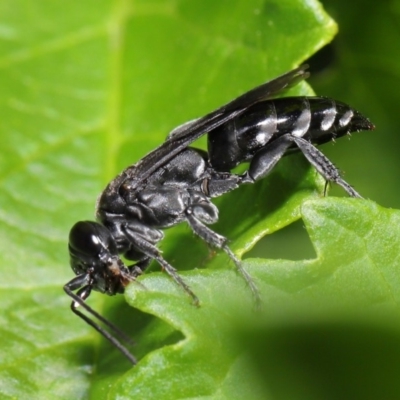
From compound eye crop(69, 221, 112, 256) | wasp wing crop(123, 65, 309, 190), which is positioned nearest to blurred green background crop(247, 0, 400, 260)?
wasp wing crop(123, 65, 309, 190)

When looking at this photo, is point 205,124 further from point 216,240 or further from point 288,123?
point 216,240

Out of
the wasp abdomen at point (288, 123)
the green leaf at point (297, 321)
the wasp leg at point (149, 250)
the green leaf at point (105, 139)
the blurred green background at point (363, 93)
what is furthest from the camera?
the blurred green background at point (363, 93)

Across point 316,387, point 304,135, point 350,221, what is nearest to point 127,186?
point 304,135

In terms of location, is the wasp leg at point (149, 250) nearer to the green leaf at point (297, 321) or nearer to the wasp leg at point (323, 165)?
the green leaf at point (297, 321)

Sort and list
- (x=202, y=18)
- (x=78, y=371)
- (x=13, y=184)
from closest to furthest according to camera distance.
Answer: (x=78, y=371) → (x=13, y=184) → (x=202, y=18)

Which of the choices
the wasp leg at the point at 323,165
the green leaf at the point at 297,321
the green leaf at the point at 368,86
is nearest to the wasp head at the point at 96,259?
the green leaf at the point at 297,321

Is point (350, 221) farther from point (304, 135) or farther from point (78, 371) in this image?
point (78, 371)
